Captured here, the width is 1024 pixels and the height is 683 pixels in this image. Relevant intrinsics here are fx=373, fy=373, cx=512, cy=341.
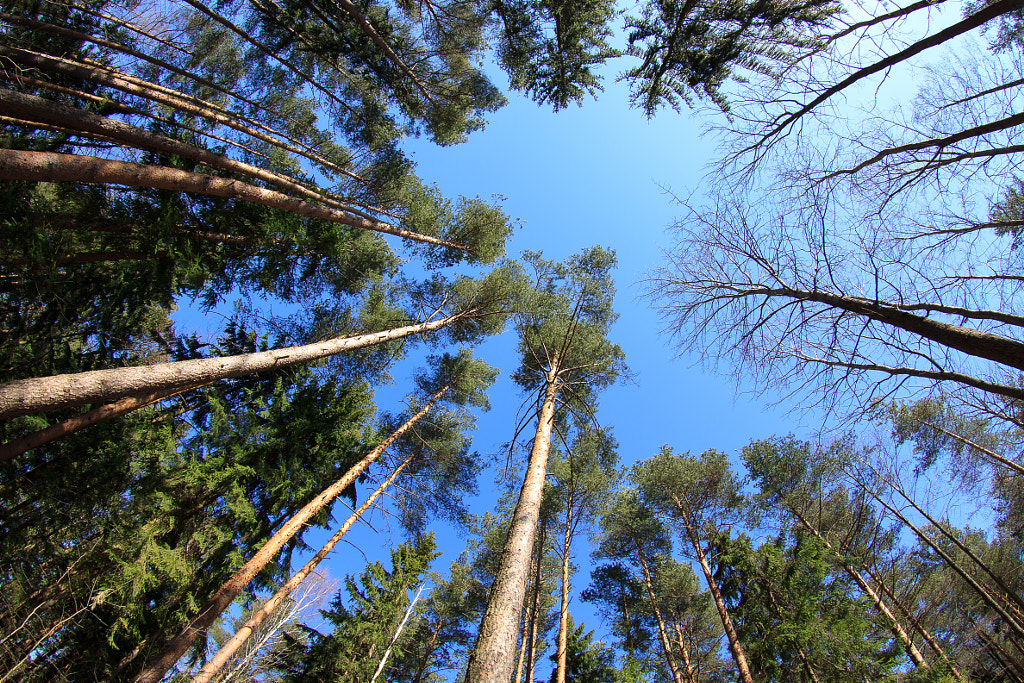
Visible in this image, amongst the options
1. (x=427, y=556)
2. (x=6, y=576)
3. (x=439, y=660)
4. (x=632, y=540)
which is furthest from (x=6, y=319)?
(x=632, y=540)

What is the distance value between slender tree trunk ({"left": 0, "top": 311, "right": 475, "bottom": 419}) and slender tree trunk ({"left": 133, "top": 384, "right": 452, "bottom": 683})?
2978 mm

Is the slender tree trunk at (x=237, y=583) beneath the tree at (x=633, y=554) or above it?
beneath

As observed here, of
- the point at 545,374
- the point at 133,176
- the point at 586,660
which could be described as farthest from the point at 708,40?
the point at 586,660

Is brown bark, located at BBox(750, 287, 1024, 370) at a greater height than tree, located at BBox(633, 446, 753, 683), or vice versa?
tree, located at BBox(633, 446, 753, 683)

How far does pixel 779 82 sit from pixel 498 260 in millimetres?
8390

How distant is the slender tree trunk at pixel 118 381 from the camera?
2.98m

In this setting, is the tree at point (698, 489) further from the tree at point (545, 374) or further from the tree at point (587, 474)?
the tree at point (545, 374)

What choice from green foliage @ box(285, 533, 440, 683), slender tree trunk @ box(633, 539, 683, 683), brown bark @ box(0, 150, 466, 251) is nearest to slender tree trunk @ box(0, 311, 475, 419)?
brown bark @ box(0, 150, 466, 251)

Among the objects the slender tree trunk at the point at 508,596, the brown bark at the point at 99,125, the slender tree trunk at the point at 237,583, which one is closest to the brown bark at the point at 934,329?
the slender tree trunk at the point at 508,596

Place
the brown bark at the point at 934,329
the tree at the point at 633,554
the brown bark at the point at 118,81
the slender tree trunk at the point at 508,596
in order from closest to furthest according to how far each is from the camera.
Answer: the brown bark at the point at 934,329 < the slender tree trunk at the point at 508,596 < the brown bark at the point at 118,81 < the tree at the point at 633,554

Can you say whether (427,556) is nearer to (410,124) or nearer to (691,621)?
(691,621)

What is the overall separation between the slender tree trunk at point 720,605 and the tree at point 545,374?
4.43m

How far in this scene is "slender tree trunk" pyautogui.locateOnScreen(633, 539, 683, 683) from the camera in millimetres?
7831

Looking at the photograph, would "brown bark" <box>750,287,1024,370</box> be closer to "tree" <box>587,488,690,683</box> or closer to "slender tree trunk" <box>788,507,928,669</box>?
"slender tree trunk" <box>788,507,928,669</box>
